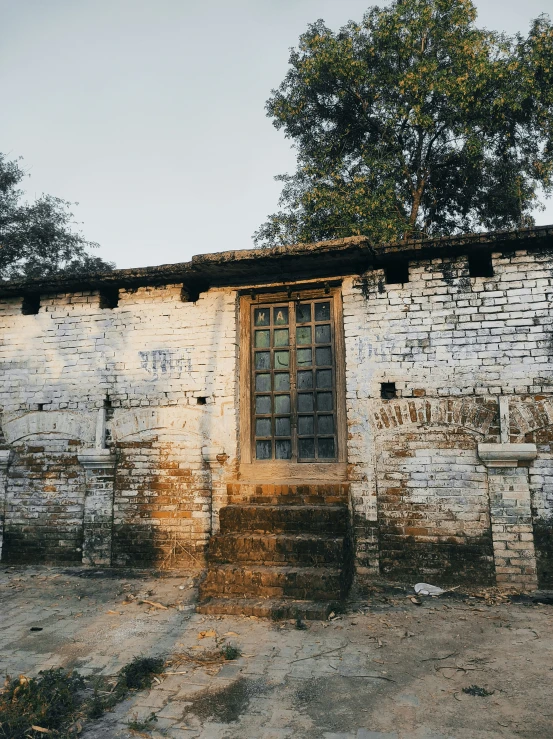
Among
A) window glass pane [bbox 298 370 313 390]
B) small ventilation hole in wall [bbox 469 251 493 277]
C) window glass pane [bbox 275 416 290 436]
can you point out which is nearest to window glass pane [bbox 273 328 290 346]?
window glass pane [bbox 298 370 313 390]

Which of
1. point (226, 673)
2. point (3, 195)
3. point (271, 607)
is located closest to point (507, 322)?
point (271, 607)

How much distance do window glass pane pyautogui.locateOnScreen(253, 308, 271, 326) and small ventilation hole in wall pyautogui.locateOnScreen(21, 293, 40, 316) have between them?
339 cm

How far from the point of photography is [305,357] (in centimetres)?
673

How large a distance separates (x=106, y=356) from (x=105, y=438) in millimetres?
1161

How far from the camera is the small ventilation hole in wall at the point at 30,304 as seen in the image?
762cm

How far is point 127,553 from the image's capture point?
6734mm

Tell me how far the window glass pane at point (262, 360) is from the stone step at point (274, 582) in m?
2.57

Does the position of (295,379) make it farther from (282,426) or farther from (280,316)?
(280,316)

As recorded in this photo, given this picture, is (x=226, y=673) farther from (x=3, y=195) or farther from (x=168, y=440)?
(x=3, y=195)

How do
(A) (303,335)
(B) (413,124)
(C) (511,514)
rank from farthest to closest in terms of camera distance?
(B) (413,124) → (A) (303,335) → (C) (511,514)

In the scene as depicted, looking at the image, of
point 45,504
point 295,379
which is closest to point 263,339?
point 295,379

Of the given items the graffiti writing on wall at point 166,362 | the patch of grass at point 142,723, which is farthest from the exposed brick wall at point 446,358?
the patch of grass at point 142,723

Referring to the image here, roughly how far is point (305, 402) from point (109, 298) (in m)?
3.33

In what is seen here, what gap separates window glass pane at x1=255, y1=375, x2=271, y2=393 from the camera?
682 cm
